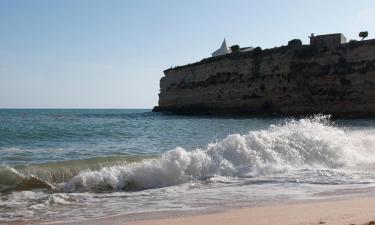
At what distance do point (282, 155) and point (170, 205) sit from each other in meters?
6.29

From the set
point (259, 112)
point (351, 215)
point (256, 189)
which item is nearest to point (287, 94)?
point (259, 112)

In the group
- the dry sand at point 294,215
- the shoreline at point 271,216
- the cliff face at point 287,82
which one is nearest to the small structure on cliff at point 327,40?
the cliff face at point 287,82

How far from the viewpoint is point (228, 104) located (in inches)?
1997

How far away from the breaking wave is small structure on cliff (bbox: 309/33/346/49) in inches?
1082

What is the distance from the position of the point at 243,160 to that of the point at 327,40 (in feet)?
110

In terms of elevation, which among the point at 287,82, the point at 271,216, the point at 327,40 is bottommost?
the point at 271,216

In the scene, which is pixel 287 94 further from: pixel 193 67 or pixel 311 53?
pixel 193 67

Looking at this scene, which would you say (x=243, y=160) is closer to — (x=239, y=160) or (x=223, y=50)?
(x=239, y=160)

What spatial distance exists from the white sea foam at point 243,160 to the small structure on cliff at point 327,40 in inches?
1089

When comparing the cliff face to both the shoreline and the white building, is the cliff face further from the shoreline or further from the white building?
the shoreline

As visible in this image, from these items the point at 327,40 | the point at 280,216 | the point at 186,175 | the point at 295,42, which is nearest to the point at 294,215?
the point at 280,216

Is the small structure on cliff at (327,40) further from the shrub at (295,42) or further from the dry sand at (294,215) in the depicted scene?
the dry sand at (294,215)

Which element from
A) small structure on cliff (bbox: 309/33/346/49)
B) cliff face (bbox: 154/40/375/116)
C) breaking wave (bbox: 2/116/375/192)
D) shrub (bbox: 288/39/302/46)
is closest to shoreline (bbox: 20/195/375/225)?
breaking wave (bbox: 2/116/375/192)

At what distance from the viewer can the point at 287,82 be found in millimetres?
45344
